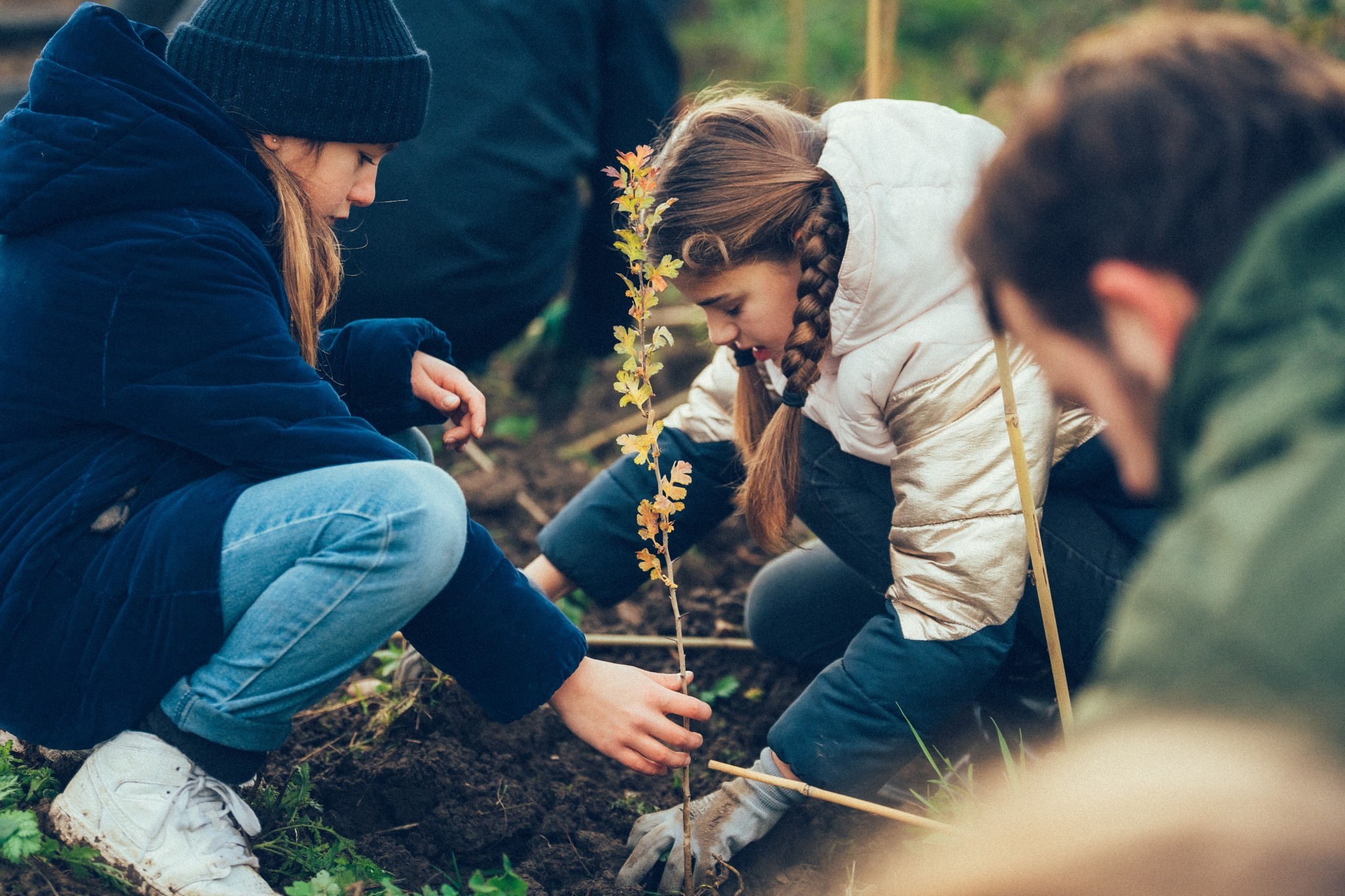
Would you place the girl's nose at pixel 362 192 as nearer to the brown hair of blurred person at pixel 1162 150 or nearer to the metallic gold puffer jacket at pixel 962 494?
the metallic gold puffer jacket at pixel 962 494

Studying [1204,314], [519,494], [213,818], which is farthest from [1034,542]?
[519,494]

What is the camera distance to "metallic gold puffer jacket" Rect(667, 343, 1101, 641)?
1778 mm

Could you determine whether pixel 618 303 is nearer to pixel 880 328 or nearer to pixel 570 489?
pixel 570 489

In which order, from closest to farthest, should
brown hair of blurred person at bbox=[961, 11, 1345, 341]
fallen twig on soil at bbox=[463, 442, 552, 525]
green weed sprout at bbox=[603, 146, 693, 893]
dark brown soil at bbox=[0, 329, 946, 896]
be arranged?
brown hair of blurred person at bbox=[961, 11, 1345, 341] < green weed sprout at bbox=[603, 146, 693, 893] < dark brown soil at bbox=[0, 329, 946, 896] < fallen twig on soil at bbox=[463, 442, 552, 525]

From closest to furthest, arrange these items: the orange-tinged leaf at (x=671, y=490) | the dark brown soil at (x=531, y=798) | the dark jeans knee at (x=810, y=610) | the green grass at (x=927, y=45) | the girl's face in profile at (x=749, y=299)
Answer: the orange-tinged leaf at (x=671, y=490) → the dark brown soil at (x=531, y=798) → the girl's face in profile at (x=749, y=299) → the dark jeans knee at (x=810, y=610) → the green grass at (x=927, y=45)

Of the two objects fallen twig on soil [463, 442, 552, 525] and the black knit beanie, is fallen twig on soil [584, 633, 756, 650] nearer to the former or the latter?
fallen twig on soil [463, 442, 552, 525]

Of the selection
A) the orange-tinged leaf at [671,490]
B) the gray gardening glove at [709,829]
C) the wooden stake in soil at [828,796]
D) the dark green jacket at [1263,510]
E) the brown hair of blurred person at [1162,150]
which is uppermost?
the brown hair of blurred person at [1162,150]

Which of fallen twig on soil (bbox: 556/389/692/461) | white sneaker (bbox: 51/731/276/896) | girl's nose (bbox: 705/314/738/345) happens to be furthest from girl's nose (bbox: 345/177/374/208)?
fallen twig on soil (bbox: 556/389/692/461)

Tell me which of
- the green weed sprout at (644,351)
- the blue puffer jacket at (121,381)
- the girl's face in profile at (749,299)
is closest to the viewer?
the blue puffer jacket at (121,381)

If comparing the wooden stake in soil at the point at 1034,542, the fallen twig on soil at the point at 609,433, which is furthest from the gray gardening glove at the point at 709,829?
the fallen twig on soil at the point at 609,433

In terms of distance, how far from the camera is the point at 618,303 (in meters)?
3.55

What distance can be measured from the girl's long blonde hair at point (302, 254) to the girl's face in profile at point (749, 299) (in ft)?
1.95

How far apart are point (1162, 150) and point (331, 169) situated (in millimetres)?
1274

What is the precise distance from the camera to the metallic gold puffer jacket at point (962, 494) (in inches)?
70.0
